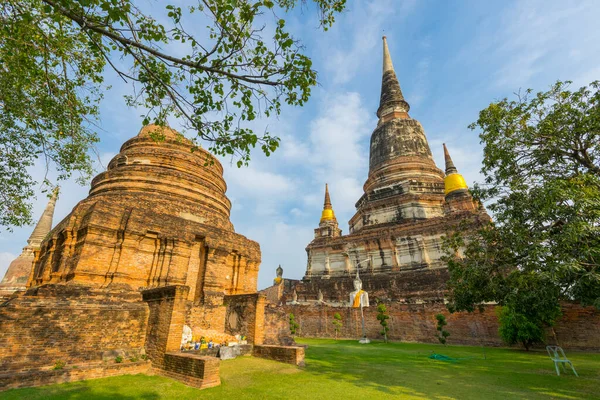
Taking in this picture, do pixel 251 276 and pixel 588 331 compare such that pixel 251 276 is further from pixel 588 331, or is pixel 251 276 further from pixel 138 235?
pixel 588 331

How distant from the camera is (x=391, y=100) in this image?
36344mm

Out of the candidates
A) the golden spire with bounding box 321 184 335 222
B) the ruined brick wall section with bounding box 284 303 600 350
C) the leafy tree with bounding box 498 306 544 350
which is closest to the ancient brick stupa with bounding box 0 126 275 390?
the ruined brick wall section with bounding box 284 303 600 350

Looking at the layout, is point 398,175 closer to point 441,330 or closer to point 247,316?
point 441,330

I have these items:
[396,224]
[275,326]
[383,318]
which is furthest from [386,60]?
[275,326]

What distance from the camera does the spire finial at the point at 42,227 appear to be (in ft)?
85.4

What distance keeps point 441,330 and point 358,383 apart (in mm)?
10853

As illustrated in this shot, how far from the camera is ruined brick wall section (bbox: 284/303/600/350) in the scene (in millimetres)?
11836

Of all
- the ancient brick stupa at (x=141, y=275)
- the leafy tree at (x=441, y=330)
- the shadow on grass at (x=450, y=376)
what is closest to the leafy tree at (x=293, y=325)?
the ancient brick stupa at (x=141, y=275)

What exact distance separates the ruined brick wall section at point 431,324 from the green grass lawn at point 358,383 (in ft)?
12.5

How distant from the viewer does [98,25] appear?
3918mm

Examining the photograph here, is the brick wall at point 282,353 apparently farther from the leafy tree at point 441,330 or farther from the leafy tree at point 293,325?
the leafy tree at point 293,325

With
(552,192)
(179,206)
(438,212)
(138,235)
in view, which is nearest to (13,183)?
(138,235)

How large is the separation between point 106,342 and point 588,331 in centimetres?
1665

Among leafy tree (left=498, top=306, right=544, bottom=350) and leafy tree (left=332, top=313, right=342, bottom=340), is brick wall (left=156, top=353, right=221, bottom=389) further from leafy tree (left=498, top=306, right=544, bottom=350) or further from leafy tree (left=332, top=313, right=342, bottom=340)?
leafy tree (left=332, top=313, right=342, bottom=340)
